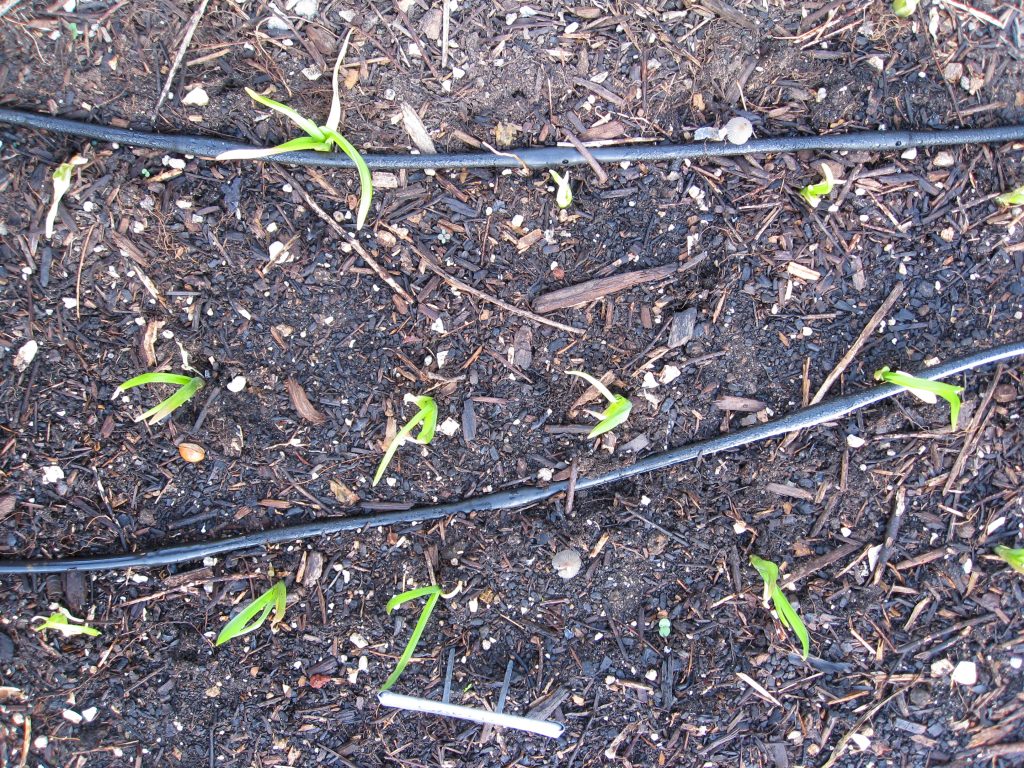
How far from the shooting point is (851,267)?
1.51 metres

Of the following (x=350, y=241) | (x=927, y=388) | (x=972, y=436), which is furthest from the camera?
(x=972, y=436)

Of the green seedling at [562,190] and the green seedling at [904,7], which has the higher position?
the green seedling at [904,7]

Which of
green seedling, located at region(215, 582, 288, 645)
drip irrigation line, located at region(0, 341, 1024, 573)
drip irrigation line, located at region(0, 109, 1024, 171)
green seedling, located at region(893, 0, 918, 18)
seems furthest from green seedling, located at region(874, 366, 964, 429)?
green seedling, located at region(215, 582, 288, 645)

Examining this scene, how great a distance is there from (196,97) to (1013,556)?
2.20m

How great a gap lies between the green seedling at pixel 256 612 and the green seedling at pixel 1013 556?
1761mm

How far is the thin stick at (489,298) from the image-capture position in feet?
4.75

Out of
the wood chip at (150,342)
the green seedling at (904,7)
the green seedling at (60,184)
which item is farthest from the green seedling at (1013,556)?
the green seedling at (60,184)

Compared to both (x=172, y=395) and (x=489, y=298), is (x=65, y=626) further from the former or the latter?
(x=489, y=298)

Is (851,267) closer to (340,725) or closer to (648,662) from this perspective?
(648,662)

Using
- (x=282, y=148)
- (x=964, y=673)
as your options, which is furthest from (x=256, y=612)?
(x=964, y=673)

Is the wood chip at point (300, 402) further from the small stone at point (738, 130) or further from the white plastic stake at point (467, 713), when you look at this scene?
the small stone at point (738, 130)

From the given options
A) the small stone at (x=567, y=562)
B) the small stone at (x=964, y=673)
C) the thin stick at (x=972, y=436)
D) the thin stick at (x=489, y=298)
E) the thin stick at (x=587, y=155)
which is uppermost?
the thin stick at (x=587, y=155)

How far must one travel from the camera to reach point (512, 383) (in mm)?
1486

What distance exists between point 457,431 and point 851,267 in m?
1.02
